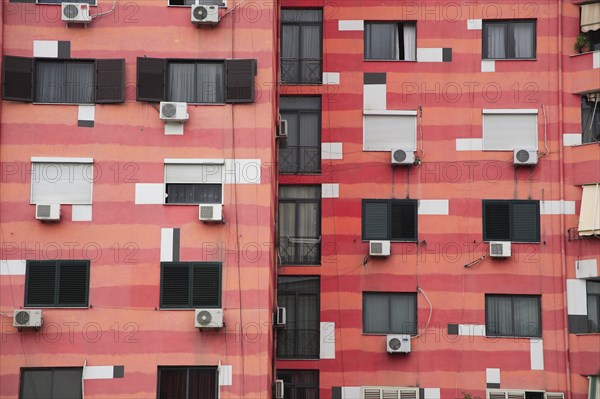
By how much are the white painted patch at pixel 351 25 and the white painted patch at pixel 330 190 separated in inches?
199

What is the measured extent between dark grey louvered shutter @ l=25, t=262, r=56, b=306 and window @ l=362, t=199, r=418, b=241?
32.6 ft

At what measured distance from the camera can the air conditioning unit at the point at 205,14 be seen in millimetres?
33750

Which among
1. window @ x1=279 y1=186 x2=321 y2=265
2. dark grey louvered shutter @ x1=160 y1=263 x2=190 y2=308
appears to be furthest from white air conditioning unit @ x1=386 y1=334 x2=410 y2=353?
dark grey louvered shutter @ x1=160 y1=263 x2=190 y2=308

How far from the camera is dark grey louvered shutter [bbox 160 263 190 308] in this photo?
32.8m

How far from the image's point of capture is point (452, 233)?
37500 millimetres

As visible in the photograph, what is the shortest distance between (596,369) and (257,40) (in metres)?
13.6

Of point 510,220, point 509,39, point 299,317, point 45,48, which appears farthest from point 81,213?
point 509,39

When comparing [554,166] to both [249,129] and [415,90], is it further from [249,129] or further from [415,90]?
[249,129]

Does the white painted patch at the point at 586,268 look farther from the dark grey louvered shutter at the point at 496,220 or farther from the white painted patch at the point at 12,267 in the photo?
the white painted patch at the point at 12,267

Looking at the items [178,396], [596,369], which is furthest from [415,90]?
[178,396]

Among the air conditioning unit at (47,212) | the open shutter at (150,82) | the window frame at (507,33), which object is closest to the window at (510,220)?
the window frame at (507,33)

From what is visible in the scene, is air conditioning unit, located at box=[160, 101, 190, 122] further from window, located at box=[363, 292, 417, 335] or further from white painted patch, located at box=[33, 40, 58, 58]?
window, located at box=[363, 292, 417, 335]

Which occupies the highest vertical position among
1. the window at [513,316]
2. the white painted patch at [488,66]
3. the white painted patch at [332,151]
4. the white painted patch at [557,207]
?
the white painted patch at [488,66]

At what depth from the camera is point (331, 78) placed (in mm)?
38719
